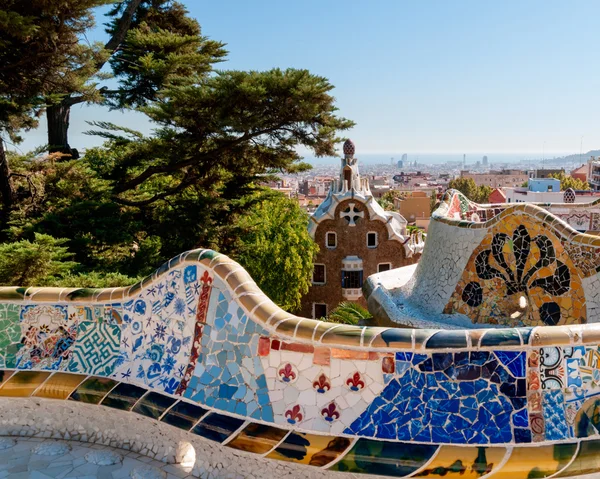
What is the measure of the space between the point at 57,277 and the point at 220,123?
3.58 m

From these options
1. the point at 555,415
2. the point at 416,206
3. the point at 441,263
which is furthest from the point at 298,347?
the point at 416,206

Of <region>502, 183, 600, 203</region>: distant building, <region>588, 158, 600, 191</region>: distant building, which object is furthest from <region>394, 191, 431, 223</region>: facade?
<region>588, 158, 600, 191</region>: distant building

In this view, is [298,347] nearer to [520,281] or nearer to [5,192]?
[520,281]

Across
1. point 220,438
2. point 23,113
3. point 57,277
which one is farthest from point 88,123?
point 220,438

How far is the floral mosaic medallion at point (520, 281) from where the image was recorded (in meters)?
6.40

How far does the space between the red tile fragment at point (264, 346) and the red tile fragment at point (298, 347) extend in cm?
10

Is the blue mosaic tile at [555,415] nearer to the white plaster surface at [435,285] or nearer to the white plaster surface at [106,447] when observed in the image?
the white plaster surface at [106,447]

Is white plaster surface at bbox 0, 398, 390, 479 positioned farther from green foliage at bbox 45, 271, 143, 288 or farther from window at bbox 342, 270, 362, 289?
window at bbox 342, 270, 362, 289

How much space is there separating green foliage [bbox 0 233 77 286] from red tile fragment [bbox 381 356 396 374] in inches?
220

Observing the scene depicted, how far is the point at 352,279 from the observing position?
56.9ft

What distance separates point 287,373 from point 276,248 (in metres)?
9.85

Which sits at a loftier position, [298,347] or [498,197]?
[498,197]

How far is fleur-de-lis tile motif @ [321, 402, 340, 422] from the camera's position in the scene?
127 inches

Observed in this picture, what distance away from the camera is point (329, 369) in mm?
3244
